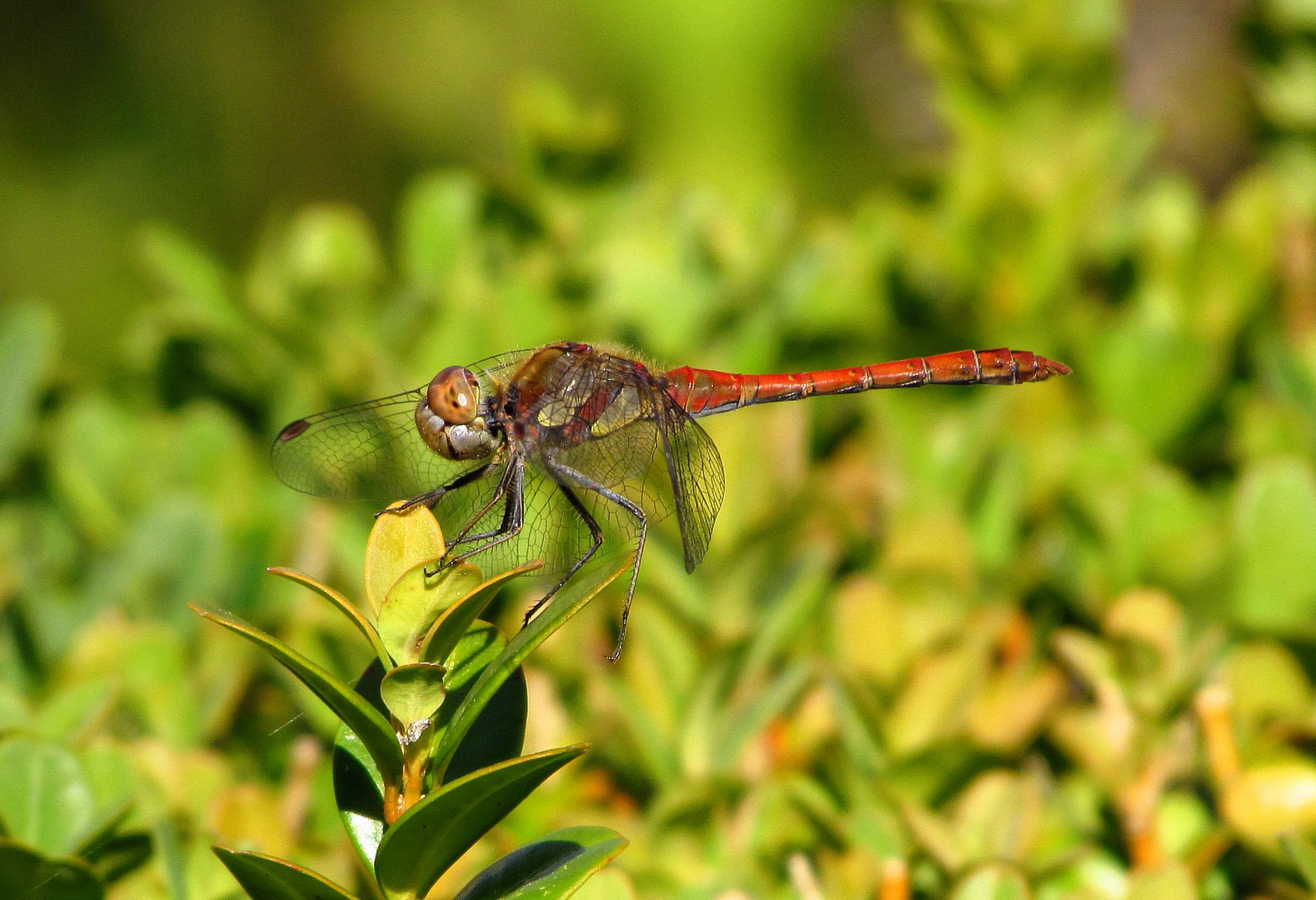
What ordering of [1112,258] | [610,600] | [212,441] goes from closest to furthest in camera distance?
[610,600] → [212,441] → [1112,258]

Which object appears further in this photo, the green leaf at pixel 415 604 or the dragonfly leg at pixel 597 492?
the dragonfly leg at pixel 597 492

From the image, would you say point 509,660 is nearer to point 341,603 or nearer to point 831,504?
point 341,603

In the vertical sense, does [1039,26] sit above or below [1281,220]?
Answer: above

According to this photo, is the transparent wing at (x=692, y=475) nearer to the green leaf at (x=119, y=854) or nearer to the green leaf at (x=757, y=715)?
the green leaf at (x=757, y=715)

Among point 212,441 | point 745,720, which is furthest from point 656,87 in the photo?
point 745,720

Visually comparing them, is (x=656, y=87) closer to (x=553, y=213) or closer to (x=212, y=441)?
(x=553, y=213)

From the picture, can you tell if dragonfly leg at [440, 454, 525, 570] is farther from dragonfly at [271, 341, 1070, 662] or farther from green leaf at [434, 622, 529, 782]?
green leaf at [434, 622, 529, 782]

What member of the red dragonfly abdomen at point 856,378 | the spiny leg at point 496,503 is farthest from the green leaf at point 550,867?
the red dragonfly abdomen at point 856,378
